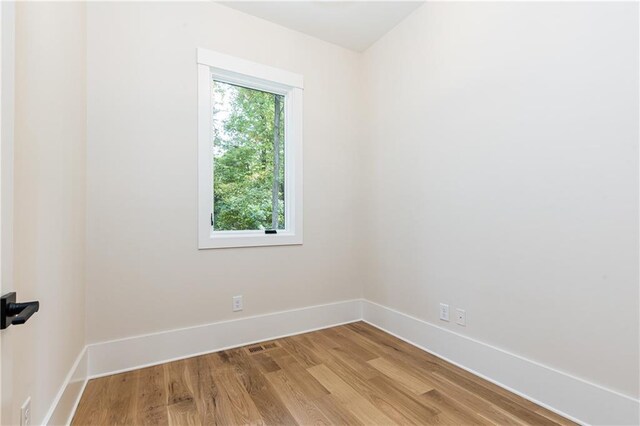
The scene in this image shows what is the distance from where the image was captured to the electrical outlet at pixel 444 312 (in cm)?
224

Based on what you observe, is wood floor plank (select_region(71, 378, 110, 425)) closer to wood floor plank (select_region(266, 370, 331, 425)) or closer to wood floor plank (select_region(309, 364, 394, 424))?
wood floor plank (select_region(266, 370, 331, 425))

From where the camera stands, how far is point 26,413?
1.06 metres

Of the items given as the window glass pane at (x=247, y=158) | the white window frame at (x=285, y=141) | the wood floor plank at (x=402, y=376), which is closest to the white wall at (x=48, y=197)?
the white window frame at (x=285, y=141)

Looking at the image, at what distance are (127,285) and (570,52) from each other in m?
2.98

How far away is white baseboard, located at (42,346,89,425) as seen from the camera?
1.35 meters

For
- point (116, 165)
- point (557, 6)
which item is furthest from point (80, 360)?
point (557, 6)

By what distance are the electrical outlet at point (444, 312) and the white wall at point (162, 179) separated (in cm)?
110

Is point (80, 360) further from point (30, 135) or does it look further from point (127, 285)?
point (30, 135)

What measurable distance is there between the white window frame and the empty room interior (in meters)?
0.02

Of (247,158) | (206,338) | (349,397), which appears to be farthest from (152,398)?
(247,158)

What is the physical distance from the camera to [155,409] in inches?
65.0

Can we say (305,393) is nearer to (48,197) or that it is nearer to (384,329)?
(384,329)

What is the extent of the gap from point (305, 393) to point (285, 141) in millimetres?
2007

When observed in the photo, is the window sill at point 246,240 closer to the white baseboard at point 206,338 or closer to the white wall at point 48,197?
Result: the white baseboard at point 206,338
